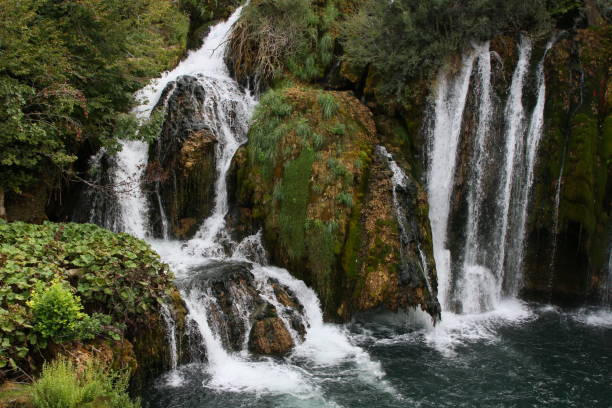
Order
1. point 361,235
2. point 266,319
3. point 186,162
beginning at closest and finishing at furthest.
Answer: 1. point 266,319
2. point 361,235
3. point 186,162

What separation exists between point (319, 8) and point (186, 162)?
7072 millimetres

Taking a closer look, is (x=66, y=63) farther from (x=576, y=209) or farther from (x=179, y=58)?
(x=576, y=209)

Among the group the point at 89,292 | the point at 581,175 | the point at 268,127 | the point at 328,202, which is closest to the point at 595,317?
the point at 581,175

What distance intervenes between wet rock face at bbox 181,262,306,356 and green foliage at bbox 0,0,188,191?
3723mm

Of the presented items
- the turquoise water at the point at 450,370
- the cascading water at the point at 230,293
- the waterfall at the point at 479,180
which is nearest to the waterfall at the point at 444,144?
the waterfall at the point at 479,180

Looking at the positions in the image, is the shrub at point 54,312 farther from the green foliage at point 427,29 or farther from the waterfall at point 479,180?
the green foliage at point 427,29

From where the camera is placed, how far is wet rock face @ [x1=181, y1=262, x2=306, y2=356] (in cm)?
872

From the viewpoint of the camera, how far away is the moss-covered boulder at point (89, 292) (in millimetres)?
5992

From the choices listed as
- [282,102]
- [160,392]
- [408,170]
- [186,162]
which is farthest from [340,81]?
[160,392]

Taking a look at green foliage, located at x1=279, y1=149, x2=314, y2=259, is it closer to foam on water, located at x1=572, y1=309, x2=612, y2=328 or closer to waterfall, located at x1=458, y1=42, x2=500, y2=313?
waterfall, located at x1=458, y1=42, x2=500, y2=313

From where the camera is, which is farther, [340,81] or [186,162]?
[340,81]

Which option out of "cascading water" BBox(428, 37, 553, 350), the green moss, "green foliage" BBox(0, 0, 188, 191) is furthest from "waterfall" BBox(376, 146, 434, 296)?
"green foliage" BBox(0, 0, 188, 191)

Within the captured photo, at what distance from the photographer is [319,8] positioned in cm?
1505

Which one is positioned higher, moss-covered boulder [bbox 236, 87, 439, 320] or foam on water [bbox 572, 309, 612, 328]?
moss-covered boulder [bbox 236, 87, 439, 320]
